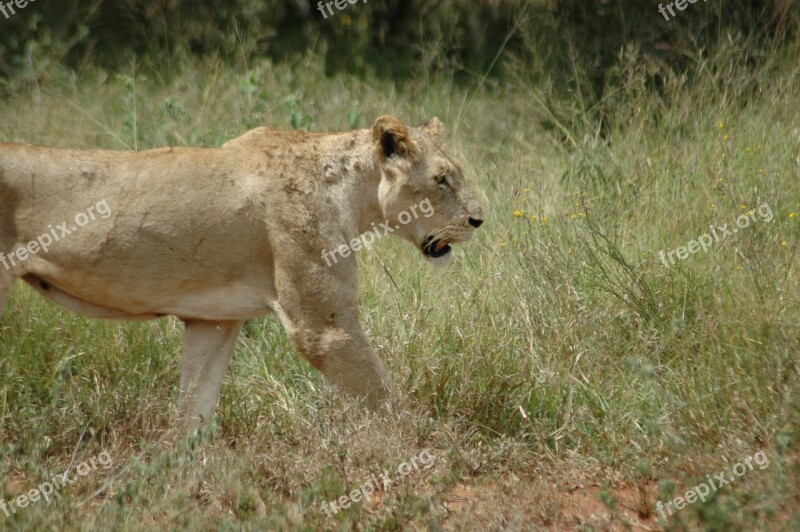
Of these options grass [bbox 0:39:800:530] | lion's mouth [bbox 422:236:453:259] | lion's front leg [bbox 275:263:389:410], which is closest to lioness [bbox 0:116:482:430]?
lion's front leg [bbox 275:263:389:410]

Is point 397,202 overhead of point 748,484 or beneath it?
overhead

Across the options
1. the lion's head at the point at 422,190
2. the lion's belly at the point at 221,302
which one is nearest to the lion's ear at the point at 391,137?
the lion's head at the point at 422,190

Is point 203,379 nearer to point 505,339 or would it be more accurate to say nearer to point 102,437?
point 102,437

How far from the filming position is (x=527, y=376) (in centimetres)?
593

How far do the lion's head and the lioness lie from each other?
0.03 ft

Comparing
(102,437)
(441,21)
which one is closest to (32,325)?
(102,437)

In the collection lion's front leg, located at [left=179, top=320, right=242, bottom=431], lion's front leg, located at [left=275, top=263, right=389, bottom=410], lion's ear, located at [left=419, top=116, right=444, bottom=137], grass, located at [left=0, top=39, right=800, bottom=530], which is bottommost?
grass, located at [left=0, top=39, right=800, bottom=530]

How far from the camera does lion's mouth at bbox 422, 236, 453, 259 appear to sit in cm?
549

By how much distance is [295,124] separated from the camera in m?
8.14

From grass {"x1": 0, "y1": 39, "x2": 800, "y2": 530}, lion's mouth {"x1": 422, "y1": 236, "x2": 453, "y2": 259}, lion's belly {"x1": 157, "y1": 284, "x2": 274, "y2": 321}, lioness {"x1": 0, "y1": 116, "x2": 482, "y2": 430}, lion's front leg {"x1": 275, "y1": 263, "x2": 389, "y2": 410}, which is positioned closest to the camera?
grass {"x1": 0, "y1": 39, "x2": 800, "y2": 530}

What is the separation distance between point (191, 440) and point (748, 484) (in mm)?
2271

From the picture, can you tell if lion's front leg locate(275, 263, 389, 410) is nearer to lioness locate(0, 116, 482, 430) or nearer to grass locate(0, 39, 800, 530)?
lioness locate(0, 116, 482, 430)

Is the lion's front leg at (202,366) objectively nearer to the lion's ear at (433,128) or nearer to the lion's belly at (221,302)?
the lion's belly at (221,302)

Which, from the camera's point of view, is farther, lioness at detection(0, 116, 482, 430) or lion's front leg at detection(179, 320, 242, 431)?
lion's front leg at detection(179, 320, 242, 431)
